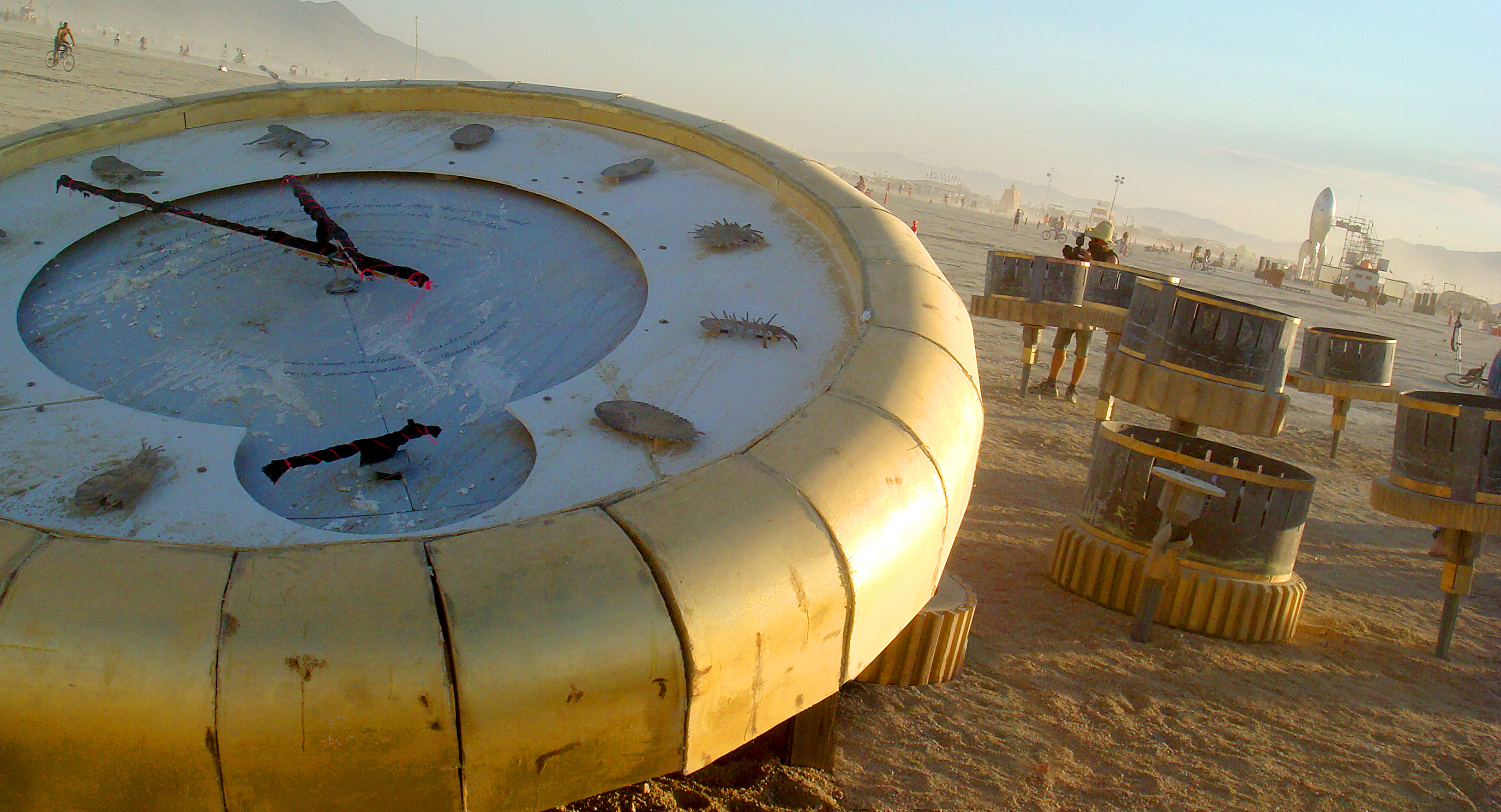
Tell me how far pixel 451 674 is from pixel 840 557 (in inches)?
37.6

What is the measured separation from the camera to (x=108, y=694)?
5.87 ft

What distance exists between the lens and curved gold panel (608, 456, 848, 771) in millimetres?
2098

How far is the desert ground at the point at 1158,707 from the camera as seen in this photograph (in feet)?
12.3

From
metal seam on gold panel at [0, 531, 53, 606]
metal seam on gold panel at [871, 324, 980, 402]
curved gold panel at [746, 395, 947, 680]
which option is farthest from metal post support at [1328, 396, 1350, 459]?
metal seam on gold panel at [0, 531, 53, 606]

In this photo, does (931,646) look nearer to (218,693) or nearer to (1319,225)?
(218,693)

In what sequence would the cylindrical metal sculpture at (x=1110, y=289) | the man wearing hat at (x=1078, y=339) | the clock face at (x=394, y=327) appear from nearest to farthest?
the clock face at (x=394, y=327) < the cylindrical metal sculpture at (x=1110, y=289) < the man wearing hat at (x=1078, y=339)

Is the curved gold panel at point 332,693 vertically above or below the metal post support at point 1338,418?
below

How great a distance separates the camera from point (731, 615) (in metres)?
2.12

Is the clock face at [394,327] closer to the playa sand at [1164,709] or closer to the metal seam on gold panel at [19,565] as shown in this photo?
the metal seam on gold panel at [19,565]

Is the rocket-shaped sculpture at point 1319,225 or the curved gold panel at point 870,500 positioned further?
the rocket-shaped sculpture at point 1319,225

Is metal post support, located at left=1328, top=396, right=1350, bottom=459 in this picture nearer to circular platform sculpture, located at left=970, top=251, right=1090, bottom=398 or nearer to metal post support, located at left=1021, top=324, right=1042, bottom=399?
circular platform sculpture, located at left=970, top=251, right=1090, bottom=398

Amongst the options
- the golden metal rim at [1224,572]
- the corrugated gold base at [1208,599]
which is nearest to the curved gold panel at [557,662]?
the golden metal rim at [1224,572]

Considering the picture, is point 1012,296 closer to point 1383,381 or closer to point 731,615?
point 1383,381

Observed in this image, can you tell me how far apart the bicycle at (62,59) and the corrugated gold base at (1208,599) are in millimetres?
36103
